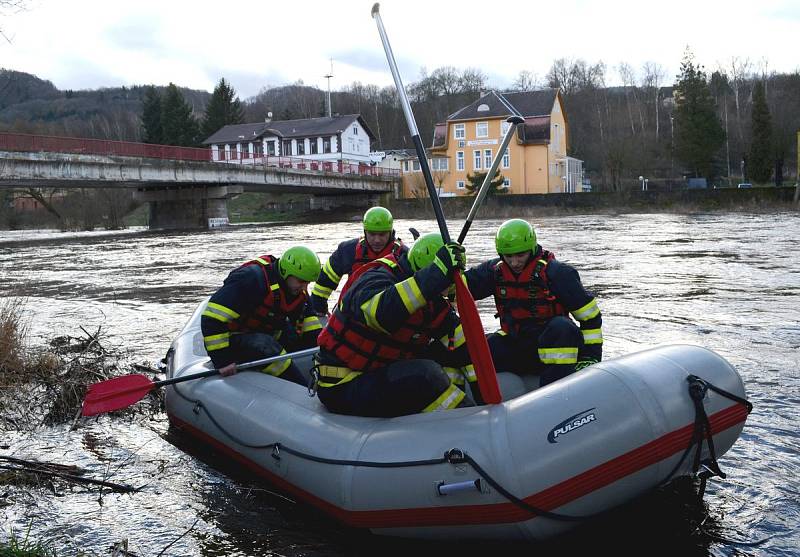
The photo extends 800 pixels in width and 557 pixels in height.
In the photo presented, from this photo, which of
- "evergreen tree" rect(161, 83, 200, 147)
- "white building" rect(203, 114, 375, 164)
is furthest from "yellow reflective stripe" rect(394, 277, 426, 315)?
"evergreen tree" rect(161, 83, 200, 147)

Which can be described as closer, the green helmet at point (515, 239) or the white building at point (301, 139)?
the green helmet at point (515, 239)

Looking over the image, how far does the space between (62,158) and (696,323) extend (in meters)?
24.9

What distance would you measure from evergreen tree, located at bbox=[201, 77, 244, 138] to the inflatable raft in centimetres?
7280

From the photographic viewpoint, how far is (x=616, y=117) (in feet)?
221

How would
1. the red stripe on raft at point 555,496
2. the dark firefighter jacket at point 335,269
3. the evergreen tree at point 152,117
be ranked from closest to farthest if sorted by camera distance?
the red stripe on raft at point 555,496 < the dark firefighter jacket at point 335,269 < the evergreen tree at point 152,117

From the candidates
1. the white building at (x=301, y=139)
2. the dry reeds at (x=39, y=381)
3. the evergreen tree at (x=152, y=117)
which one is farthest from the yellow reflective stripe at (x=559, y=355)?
the evergreen tree at (x=152, y=117)

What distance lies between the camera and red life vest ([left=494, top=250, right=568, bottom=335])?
4.88 m

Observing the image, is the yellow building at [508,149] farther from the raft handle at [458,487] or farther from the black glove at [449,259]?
the raft handle at [458,487]

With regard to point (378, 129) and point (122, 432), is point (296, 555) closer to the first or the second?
point (122, 432)

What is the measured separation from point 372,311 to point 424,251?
47cm

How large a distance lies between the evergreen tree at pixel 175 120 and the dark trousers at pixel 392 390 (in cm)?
6680

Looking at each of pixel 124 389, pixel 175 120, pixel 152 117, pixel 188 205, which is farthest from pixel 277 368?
pixel 152 117

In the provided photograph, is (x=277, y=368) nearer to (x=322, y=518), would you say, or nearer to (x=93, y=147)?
(x=322, y=518)

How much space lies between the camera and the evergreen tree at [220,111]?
239 ft
